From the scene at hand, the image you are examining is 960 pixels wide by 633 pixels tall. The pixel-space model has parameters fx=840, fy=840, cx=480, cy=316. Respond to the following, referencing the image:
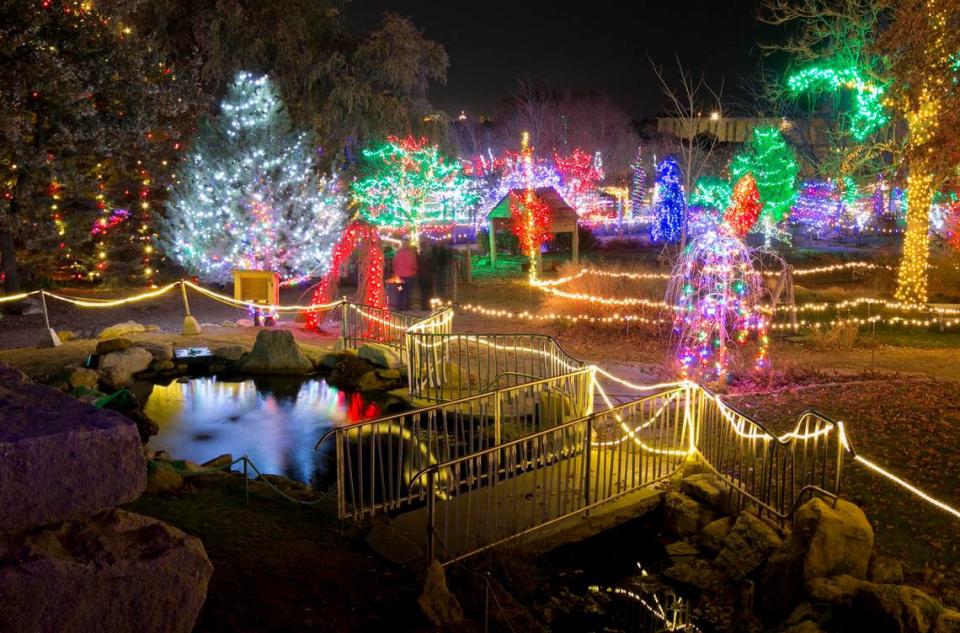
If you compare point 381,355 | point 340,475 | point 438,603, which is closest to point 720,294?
point 381,355

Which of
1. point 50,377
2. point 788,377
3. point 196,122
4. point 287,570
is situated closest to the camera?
point 287,570

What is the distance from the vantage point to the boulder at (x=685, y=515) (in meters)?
8.05

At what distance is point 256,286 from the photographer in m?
20.2

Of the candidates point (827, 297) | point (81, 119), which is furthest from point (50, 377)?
point (827, 297)

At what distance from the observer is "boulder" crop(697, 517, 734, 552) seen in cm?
762

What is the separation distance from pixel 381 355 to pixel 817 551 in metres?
9.47

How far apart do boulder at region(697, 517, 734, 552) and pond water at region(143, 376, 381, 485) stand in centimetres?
432

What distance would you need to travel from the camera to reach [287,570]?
19.9 feet

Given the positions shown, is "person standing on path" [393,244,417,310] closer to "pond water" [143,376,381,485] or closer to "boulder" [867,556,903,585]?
"pond water" [143,376,381,485]

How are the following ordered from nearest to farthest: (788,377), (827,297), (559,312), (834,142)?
1. (788,377)
2. (559,312)
3. (827,297)
4. (834,142)

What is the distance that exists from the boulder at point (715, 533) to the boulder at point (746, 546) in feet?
0.58

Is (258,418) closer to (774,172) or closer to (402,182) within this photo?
(402,182)

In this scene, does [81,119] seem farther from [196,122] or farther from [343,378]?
[343,378]

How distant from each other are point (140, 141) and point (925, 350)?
19.3 metres
